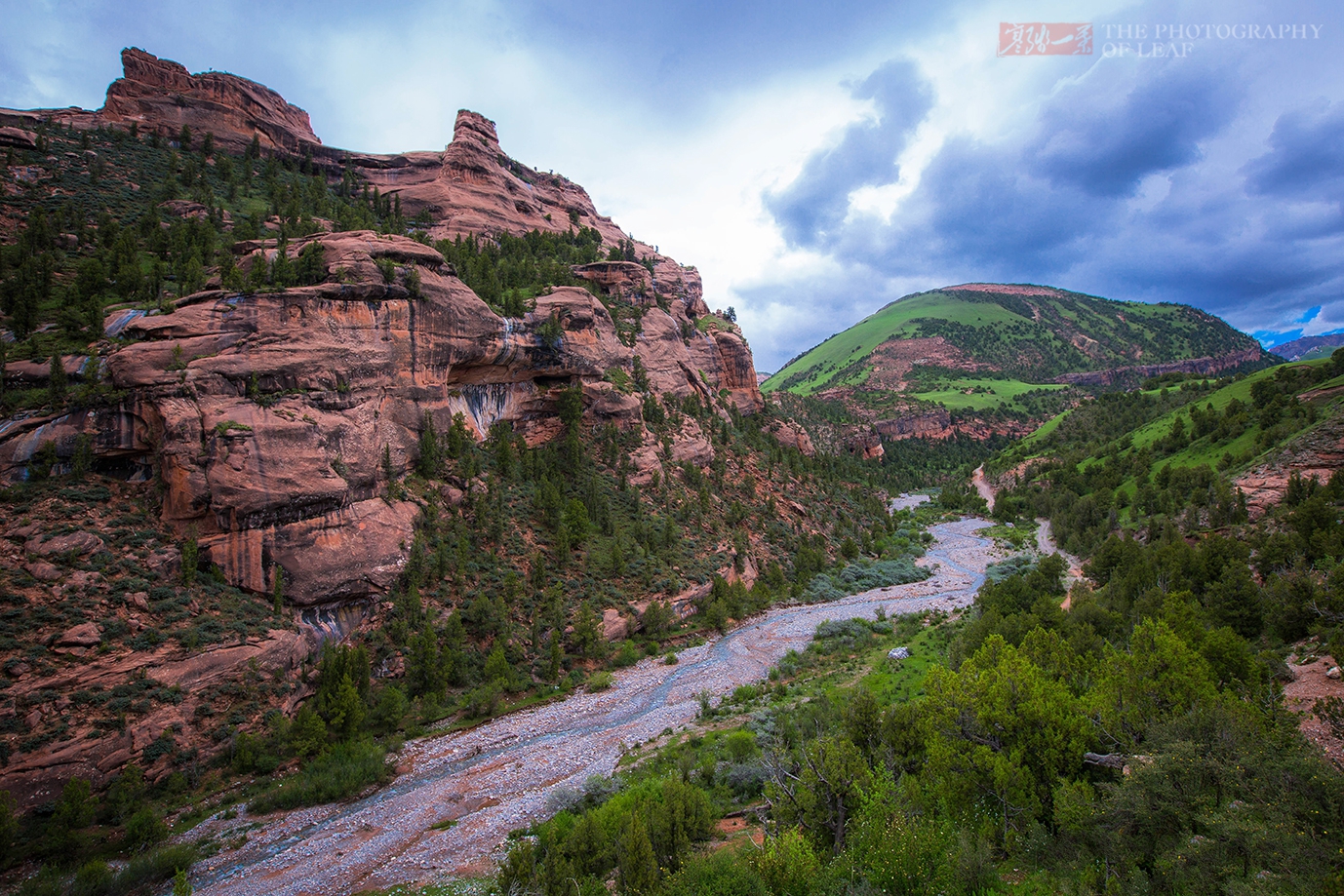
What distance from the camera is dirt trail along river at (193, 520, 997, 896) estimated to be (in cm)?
1612

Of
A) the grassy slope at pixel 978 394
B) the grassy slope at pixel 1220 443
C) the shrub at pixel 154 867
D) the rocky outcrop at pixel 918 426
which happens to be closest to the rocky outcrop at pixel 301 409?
the shrub at pixel 154 867

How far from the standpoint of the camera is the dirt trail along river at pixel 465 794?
16.1 metres

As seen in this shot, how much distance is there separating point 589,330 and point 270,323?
2566cm

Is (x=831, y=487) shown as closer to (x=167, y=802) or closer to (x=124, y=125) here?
(x=167, y=802)

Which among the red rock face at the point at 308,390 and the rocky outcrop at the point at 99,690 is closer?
the rocky outcrop at the point at 99,690

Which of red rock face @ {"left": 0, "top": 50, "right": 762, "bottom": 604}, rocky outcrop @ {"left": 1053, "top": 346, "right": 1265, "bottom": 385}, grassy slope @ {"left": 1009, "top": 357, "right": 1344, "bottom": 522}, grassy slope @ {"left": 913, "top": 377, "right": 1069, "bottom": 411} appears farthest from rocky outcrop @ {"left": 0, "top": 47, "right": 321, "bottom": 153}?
rocky outcrop @ {"left": 1053, "top": 346, "right": 1265, "bottom": 385}

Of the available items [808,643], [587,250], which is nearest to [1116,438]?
[808,643]

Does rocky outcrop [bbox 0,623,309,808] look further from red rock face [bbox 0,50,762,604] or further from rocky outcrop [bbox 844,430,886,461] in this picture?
rocky outcrop [bbox 844,430,886,461]

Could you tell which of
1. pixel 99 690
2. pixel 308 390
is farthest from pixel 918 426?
pixel 99 690

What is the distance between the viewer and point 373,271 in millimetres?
33688

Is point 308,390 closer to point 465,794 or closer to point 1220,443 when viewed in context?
point 465,794

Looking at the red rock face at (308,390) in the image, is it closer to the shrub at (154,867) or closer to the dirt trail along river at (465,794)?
the dirt trail along river at (465,794)

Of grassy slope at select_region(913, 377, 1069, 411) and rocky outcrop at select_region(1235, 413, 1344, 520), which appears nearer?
rocky outcrop at select_region(1235, 413, 1344, 520)

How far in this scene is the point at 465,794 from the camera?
67.3 feet
